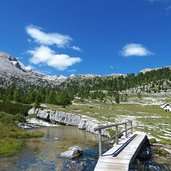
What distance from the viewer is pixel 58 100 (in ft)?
398

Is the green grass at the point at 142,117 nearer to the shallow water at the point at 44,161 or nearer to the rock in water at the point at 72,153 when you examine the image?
the rock in water at the point at 72,153

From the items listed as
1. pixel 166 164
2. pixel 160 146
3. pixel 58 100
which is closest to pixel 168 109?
pixel 58 100

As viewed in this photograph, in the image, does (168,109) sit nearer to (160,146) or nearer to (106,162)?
(160,146)

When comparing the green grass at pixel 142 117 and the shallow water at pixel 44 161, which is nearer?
the shallow water at pixel 44 161

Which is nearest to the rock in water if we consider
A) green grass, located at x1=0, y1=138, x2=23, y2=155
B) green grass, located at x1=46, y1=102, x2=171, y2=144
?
green grass, located at x1=0, y1=138, x2=23, y2=155

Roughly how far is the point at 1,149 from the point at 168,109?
10787 cm

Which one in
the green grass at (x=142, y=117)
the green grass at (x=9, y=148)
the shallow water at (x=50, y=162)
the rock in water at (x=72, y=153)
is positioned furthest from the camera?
the green grass at (x=142, y=117)

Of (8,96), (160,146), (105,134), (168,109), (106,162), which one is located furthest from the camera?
(168,109)

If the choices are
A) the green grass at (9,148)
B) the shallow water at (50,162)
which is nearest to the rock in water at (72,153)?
the shallow water at (50,162)

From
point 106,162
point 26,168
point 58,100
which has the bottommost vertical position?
point 26,168

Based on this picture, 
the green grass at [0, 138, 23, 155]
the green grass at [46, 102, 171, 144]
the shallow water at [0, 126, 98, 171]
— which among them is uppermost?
the green grass at [46, 102, 171, 144]

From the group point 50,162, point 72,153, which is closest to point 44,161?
point 50,162

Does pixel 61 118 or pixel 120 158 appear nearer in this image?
pixel 120 158

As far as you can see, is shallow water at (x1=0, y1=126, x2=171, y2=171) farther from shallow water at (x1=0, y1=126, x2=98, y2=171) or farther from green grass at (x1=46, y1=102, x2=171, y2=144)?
green grass at (x1=46, y1=102, x2=171, y2=144)
